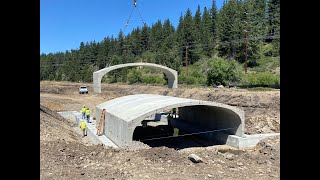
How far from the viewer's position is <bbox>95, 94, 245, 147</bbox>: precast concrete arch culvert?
63.0 feet

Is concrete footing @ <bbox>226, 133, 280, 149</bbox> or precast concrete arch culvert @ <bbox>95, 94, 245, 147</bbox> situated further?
concrete footing @ <bbox>226, 133, 280, 149</bbox>

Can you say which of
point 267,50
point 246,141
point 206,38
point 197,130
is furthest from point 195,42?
point 246,141

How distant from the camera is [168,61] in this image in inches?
2960

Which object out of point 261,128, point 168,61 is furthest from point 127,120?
point 168,61

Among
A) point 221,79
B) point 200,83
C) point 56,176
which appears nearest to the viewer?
point 56,176

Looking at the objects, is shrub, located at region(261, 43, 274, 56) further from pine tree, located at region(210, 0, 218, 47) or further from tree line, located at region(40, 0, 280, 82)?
pine tree, located at region(210, 0, 218, 47)

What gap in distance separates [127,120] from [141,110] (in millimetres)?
1781

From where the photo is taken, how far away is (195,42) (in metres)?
92.2

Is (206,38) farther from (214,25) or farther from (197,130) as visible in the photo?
(197,130)

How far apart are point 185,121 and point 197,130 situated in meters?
3.51

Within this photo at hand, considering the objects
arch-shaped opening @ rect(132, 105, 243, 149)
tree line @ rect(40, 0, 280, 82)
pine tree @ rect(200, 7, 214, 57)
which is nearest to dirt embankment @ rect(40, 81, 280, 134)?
arch-shaped opening @ rect(132, 105, 243, 149)

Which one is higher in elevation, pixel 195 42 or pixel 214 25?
pixel 214 25
